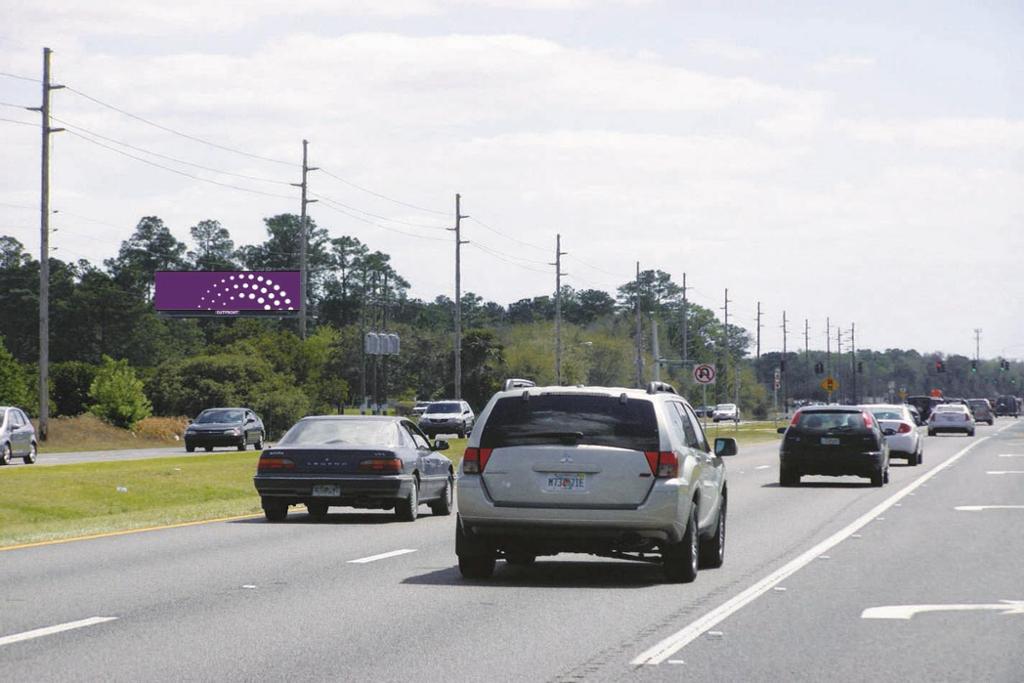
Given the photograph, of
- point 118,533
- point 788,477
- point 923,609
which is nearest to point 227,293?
point 788,477

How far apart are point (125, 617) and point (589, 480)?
4436 millimetres

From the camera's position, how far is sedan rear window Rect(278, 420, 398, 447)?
75.3 ft

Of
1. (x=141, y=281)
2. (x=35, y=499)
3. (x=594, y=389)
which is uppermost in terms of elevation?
(x=141, y=281)

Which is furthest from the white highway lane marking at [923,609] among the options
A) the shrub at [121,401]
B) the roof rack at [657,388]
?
the shrub at [121,401]

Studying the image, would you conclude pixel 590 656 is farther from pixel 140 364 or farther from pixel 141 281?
pixel 141 281

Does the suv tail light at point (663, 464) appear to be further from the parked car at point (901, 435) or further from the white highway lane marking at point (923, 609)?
the parked car at point (901, 435)

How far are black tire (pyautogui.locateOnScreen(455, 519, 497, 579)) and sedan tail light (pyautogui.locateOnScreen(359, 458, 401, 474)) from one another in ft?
24.7

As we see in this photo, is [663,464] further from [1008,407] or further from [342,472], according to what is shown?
[1008,407]

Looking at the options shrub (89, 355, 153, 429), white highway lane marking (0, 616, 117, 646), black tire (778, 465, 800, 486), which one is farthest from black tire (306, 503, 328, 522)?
shrub (89, 355, 153, 429)

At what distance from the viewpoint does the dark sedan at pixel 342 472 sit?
22125 mm

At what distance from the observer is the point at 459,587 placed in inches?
547

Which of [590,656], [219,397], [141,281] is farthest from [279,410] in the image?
[141,281]

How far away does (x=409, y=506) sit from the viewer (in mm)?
22609

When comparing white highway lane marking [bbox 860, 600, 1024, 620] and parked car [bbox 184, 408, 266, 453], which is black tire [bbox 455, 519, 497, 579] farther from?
parked car [bbox 184, 408, 266, 453]
